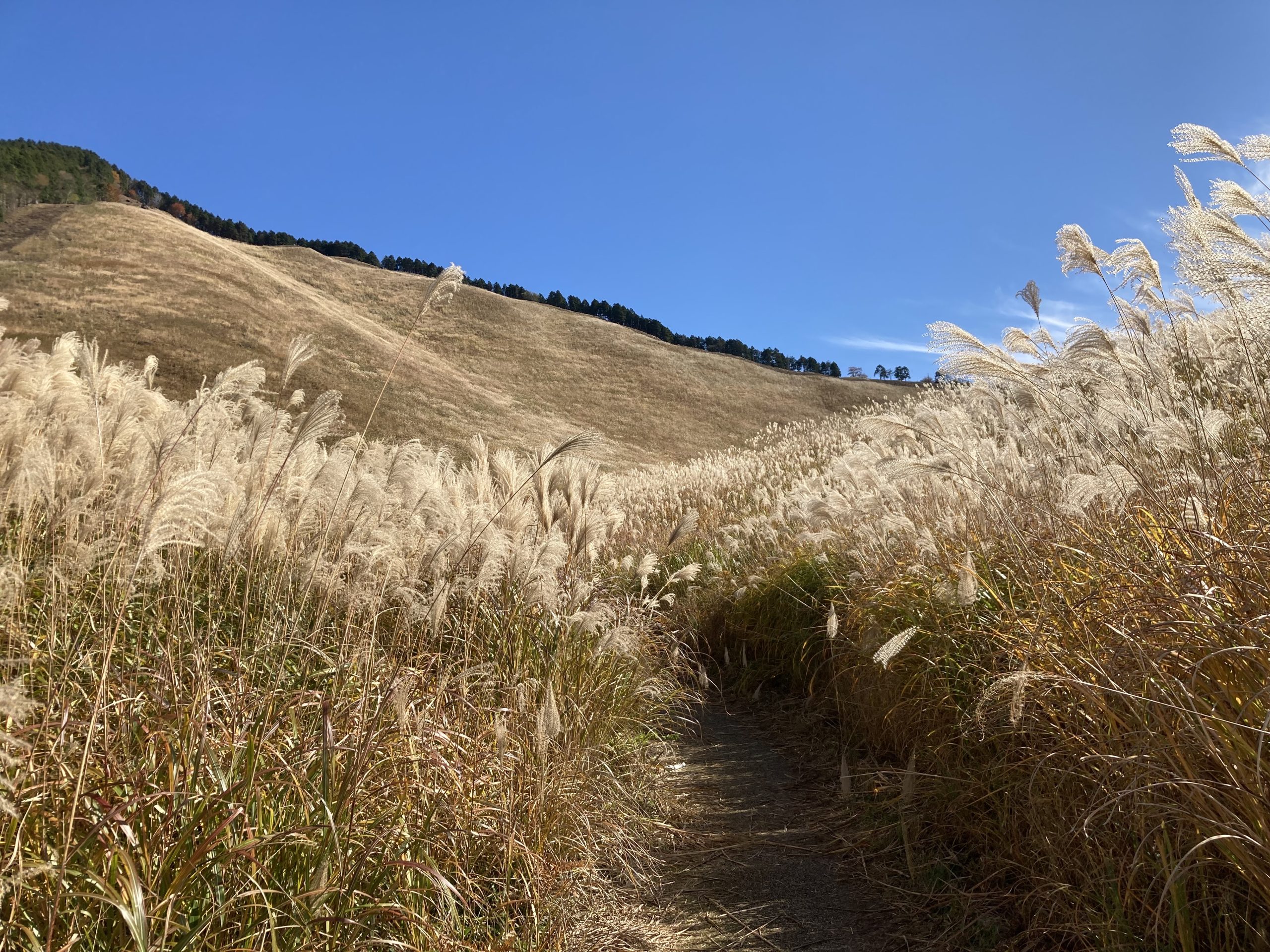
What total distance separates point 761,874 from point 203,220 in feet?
317

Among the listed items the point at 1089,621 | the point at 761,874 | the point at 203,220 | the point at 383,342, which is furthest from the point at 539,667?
the point at 203,220

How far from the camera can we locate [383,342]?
42.0 metres

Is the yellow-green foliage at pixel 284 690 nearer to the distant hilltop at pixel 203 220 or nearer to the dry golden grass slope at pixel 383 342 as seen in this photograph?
the dry golden grass slope at pixel 383 342

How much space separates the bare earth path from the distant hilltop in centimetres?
6297

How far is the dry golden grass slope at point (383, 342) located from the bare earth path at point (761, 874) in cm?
2342

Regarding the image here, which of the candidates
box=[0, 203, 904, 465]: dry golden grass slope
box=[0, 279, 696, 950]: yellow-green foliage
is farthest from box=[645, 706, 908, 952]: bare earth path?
box=[0, 203, 904, 465]: dry golden grass slope

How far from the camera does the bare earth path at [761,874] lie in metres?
2.61

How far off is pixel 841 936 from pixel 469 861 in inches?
52.0

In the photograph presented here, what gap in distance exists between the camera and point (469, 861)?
2373 millimetres

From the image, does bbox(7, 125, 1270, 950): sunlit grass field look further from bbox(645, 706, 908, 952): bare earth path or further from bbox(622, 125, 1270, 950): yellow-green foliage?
bbox(645, 706, 908, 952): bare earth path

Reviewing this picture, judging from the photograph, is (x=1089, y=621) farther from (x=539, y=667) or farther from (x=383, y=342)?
(x=383, y=342)

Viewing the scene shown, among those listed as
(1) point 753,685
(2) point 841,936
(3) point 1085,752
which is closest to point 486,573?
(2) point 841,936

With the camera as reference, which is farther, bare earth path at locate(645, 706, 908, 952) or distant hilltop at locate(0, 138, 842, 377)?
distant hilltop at locate(0, 138, 842, 377)

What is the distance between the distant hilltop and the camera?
68.7 metres
